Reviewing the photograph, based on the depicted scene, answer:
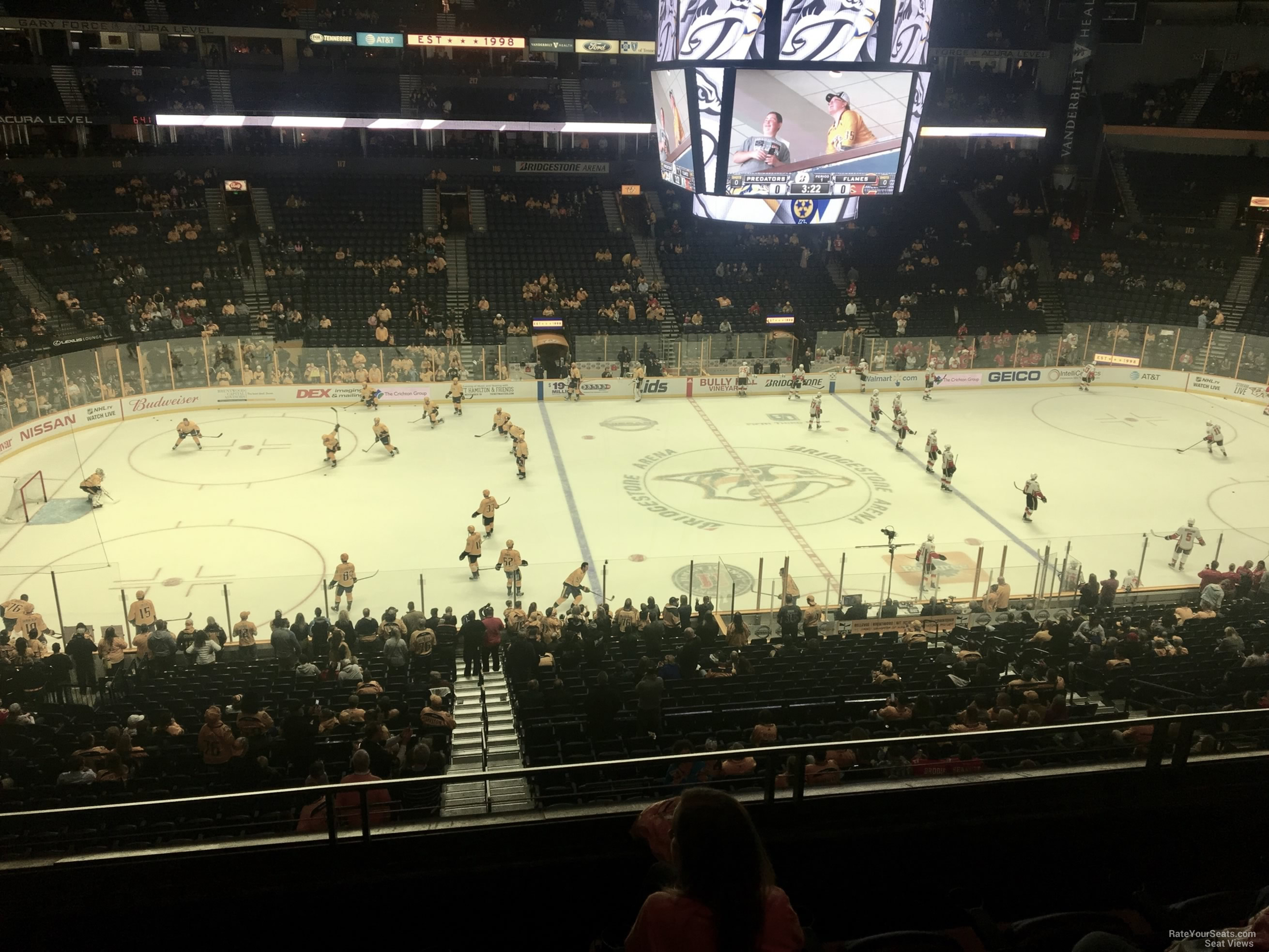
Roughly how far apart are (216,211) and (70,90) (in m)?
6.56

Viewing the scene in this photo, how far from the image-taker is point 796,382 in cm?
3338

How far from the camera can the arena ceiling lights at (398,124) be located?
36.4 meters

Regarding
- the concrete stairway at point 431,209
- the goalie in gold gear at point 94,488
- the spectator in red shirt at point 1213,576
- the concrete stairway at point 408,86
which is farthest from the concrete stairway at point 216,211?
the spectator in red shirt at point 1213,576

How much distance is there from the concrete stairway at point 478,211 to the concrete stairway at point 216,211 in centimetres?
876

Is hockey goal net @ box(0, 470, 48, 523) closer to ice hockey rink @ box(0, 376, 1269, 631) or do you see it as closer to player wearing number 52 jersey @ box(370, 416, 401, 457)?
ice hockey rink @ box(0, 376, 1269, 631)

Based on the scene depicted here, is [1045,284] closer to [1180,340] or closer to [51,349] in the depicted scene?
[1180,340]

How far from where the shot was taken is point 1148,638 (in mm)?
13312

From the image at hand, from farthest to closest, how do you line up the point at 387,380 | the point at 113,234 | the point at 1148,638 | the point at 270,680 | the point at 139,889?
the point at 113,234, the point at 387,380, the point at 1148,638, the point at 270,680, the point at 139,889

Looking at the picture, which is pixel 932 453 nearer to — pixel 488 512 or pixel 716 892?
pixel 488 512

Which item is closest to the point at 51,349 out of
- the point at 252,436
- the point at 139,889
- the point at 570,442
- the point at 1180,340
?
the point at 252,436

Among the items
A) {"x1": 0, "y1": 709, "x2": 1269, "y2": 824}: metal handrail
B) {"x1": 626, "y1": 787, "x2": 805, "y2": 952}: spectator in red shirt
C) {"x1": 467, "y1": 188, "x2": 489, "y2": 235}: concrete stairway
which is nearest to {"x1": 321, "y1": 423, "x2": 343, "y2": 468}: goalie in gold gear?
{"x1": 467, "y1": 188, "x2": 489, "y2": 235}: concrete stairway

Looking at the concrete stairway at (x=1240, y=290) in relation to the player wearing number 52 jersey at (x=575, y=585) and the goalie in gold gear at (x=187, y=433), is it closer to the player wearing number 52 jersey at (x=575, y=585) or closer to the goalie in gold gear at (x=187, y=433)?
the player wearing number 52 jersey at (x=575, y=585)

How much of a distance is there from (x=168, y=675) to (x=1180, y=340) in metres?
32.7

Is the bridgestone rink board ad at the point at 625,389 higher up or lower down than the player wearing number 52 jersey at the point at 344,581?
lower down
